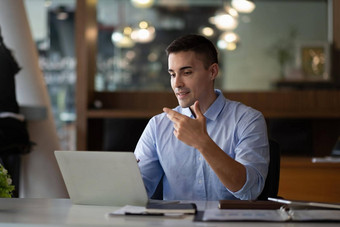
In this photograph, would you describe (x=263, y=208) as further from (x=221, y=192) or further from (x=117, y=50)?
(x=117, y=50)

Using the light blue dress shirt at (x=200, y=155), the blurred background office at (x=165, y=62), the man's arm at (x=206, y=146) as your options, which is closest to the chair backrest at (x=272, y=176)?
the light blue dress shirt at (x=200, y=155)

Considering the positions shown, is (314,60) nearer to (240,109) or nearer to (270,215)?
(240,109)

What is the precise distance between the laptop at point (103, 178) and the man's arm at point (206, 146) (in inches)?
8.6

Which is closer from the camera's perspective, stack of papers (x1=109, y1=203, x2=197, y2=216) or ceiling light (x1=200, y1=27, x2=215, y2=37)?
stack of papers (x1=109, y1=203, x2=197, y2=216)

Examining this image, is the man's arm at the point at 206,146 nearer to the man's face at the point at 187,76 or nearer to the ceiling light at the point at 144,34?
the man's face at the point at 187,76

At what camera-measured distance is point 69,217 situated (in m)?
1.79

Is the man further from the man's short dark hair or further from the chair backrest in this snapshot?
the chair backrest

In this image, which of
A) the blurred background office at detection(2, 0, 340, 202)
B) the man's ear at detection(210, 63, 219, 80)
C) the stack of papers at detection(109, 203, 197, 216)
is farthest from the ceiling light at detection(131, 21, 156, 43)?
the stack of papers at detection(109, 203, 197, 216)

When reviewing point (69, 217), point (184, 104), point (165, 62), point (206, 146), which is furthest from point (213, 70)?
point (165, 62)

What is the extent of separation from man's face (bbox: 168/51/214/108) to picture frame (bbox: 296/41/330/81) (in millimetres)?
5054

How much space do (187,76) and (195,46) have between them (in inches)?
5.5

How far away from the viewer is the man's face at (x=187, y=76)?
8.05ft

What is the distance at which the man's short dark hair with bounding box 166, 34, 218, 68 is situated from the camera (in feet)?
8.25

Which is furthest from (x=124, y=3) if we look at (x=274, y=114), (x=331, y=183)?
(x=331, y=183)
